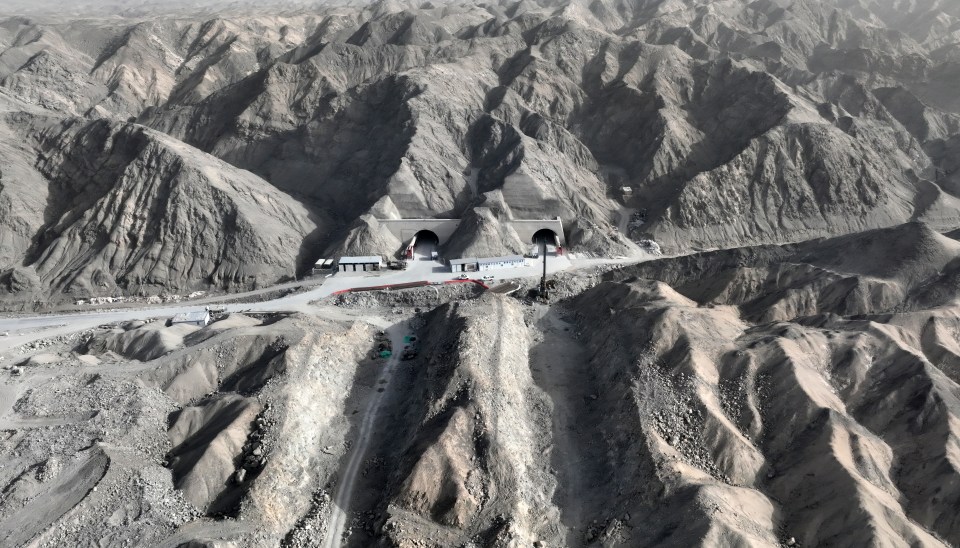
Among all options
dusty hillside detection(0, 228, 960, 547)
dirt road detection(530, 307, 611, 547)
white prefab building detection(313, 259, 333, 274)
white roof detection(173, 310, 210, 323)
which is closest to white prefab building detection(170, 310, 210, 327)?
white roof detection(173, 310, 210, 323)

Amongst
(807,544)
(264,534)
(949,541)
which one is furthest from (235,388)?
(949,541)

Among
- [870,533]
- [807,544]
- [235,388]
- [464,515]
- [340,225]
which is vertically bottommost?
[340,225]

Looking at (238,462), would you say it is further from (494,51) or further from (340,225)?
(494,51)

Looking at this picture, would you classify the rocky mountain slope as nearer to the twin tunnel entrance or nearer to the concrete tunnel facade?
the concrete tunnel facade

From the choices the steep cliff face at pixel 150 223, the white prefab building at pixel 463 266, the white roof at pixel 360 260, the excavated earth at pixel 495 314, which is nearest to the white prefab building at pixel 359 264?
the white roof at pixel 360 260

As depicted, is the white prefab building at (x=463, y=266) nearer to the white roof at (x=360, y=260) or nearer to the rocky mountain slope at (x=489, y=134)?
the rocky mountain slope at (x=489, y=134)

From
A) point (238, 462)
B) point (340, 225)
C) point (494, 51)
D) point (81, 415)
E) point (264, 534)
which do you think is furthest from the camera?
point (494, 51)
